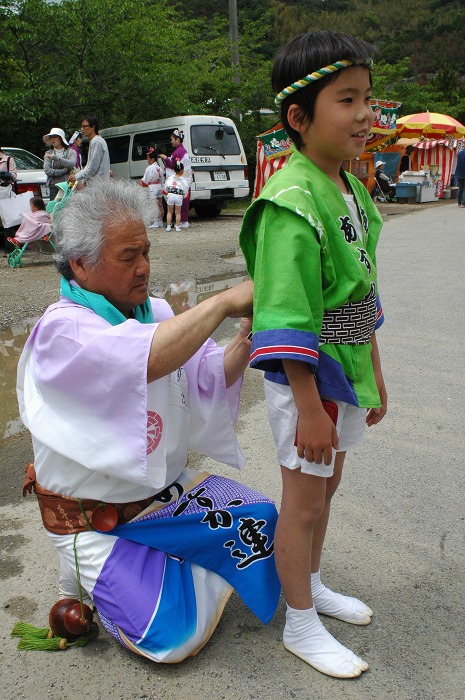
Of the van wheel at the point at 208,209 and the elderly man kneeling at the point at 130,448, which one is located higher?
the elderly man kneeling at the point at 130,448

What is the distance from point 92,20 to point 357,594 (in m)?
14.6

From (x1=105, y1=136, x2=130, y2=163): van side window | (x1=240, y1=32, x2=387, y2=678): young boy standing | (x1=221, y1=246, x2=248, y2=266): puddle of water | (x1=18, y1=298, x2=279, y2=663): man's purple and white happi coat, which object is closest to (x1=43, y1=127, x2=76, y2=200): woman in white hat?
(x1=221, y1=246, x2=248, y2=266): puddle of water

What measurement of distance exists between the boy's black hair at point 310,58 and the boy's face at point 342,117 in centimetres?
2

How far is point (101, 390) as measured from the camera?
1.74 m

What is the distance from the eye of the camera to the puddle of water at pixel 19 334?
12.2 ft

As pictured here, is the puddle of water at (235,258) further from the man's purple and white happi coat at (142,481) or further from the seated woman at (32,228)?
the man's purple and white happi coat at (142,481)

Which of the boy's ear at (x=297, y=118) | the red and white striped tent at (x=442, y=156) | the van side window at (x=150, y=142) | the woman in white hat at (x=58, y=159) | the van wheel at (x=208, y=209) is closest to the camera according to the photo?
the boy's ear at (x=297, y=118)

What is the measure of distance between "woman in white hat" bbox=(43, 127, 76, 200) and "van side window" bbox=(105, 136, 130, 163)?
4976mm

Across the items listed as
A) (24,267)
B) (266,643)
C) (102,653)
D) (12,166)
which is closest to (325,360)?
(266,643)

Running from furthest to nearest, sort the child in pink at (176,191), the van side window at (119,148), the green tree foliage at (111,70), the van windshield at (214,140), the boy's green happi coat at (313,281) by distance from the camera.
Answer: the van side window at (119,148)
the green tree foliage at (111,70)
the van windshield at (214,140)
the child in pink at (176,191)
the boy's green happi coat at (313,281)

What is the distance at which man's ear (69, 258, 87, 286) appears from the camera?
1893mm

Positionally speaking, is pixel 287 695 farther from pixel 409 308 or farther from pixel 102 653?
pixel 409 308

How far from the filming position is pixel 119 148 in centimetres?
1411

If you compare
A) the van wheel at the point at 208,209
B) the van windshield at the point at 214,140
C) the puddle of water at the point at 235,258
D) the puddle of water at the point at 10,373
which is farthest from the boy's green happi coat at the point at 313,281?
the van wheel at the point at 208,209
